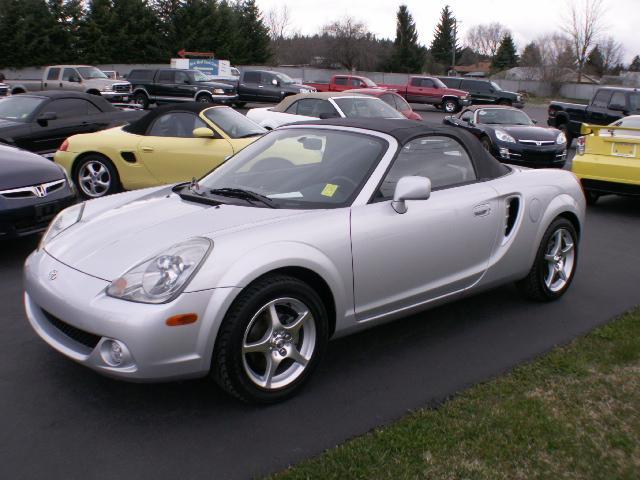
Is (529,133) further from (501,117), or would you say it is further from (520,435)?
(520,435)

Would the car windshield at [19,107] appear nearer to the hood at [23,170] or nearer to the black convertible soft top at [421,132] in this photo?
the hood at [23,170]

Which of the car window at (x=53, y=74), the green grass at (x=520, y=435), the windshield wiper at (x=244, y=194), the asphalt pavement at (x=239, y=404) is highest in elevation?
the car window at (x=53, y=74)

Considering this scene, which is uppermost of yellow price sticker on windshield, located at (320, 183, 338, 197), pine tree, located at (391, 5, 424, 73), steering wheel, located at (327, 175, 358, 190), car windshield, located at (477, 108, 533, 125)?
pine tree, located at (391, 5, 424, 73)

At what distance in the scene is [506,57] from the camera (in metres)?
84.7

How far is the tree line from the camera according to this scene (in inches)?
1889

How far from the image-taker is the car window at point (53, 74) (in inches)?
1035

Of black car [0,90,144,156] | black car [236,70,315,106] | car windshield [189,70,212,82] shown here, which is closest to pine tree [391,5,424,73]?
black car [236,70,315,106]

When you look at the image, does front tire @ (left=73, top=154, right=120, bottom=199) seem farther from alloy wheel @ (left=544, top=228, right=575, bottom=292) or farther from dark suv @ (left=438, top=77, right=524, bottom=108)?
dark suv @ (left=438, top=77, right=524, bottom=108)

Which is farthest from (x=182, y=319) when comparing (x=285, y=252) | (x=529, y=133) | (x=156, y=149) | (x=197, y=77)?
(x=197, y=77)

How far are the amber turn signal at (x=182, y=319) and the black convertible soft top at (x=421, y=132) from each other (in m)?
1.92

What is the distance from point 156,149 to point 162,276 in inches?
227

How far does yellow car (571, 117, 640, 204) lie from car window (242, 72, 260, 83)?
21.7m

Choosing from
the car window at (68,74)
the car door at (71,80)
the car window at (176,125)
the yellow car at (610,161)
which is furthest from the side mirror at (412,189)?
the car window at (68,74)

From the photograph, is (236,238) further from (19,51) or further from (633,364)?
(19,51)
